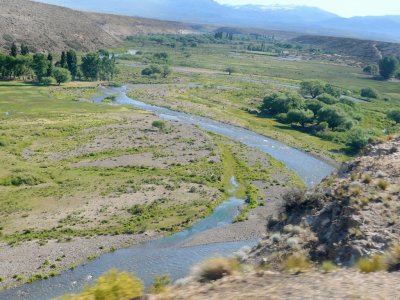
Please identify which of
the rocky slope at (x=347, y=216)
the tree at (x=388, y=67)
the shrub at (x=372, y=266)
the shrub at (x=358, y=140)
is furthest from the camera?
the tree at (x=388, y=67)

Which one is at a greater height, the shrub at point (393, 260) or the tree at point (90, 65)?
the tree at point (90, 65)

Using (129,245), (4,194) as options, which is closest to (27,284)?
(129,245)

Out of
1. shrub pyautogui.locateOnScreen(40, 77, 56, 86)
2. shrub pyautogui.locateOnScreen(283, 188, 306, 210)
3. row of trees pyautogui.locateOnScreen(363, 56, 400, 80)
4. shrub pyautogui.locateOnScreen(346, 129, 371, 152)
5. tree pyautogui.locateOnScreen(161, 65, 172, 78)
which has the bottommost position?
shrub pyautogui.locateOnScreen(346, 129, 371, 152)

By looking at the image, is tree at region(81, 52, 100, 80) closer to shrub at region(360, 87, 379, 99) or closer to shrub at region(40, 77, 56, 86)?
shrub at region(40, 77, 56, 86)

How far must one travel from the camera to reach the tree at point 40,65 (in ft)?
403

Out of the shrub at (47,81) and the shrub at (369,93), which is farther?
the shrub at (369,93)

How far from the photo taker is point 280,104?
4144 inches

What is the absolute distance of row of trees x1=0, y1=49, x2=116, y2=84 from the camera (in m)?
120

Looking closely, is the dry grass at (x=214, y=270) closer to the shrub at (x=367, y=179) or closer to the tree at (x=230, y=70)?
the shrub at (x=367, y=179)

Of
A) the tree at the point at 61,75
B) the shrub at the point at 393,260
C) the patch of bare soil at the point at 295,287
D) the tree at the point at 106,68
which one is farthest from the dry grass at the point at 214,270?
the tree at the point at 106,68

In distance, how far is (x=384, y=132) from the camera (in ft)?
307

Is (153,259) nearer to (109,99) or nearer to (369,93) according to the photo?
(109,99)

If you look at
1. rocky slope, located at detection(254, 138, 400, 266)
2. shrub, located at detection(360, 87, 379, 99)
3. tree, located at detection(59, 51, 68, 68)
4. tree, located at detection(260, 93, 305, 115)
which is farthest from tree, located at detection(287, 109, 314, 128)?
tree, located at detection(59, 51, 68, 68)

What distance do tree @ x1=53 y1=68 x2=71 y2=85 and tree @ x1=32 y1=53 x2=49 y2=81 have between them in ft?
8.61
